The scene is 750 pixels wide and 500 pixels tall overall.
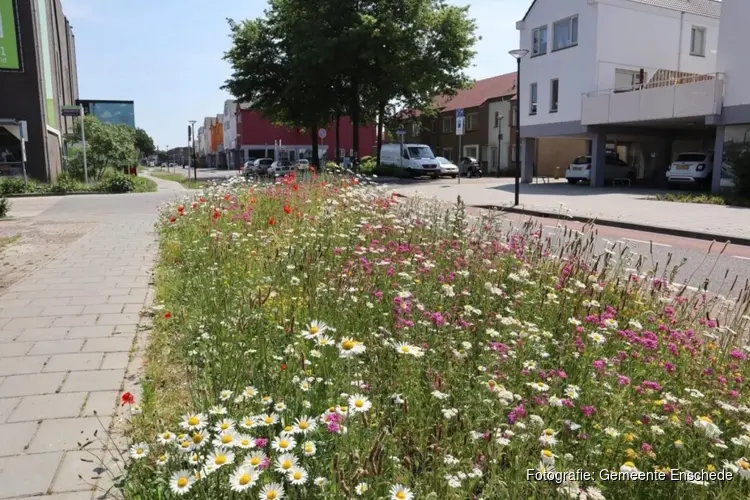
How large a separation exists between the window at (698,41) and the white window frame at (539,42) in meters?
7.65

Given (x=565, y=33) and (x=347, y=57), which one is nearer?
(x=565, y=33)

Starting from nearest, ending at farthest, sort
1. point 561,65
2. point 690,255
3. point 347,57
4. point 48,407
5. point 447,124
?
point 48,407, point 690,255, point 561,65, point 347,57, point 447,124

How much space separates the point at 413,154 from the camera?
39.5 metres

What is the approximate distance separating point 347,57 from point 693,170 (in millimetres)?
20453

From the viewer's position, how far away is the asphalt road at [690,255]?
292 inches

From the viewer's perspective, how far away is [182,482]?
1969 millimetres

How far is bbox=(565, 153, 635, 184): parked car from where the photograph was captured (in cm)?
3020

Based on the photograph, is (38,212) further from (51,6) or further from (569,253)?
(51,6)

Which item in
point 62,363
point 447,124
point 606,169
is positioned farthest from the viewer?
point 447,124

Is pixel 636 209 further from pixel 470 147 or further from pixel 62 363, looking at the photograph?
pixel 470 147

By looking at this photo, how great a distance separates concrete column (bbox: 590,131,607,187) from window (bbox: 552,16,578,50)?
15.9ft

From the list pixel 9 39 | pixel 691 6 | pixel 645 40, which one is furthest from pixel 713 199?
pixel 9 39

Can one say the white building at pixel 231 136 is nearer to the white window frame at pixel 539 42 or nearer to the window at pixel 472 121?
the window at pixel 472 121

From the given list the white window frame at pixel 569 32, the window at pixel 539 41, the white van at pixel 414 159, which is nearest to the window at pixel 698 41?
the white window frame at pixel 569 32
